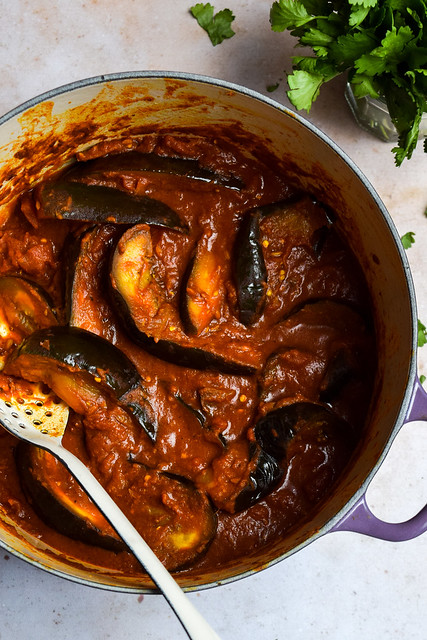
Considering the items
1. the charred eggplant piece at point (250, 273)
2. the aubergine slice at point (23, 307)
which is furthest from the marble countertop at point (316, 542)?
the aubergine slice at point (23, 307)

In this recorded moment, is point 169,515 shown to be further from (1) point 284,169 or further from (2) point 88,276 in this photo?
(1) point 284,169

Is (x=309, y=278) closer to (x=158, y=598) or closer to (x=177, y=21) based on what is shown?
(x=177, y=21)

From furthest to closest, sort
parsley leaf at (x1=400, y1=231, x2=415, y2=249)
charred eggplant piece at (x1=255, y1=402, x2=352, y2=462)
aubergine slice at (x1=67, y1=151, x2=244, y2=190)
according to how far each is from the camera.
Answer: parsley leaf at (x1=400, y1=231, x2=415, y2=249), aubergine slice at (x1=67, y1=151, x2=244, y2=190), charred eggplant piece at (x1=255, y1=402, x2=352, y2=462)

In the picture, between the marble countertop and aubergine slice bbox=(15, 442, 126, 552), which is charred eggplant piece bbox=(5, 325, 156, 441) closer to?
aubergine slice bbox=(15, 442, 126, 552)

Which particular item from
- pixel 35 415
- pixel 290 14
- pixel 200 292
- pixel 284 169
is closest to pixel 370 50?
→ pixel 290 14

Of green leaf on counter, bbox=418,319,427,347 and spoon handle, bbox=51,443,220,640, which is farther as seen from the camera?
green leaf on counter, bbox=418,319,427,347

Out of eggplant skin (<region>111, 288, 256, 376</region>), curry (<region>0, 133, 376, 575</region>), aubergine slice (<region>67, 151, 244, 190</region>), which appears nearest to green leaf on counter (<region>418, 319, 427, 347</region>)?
curry (<region>0, 133, 376, 575</region>)
